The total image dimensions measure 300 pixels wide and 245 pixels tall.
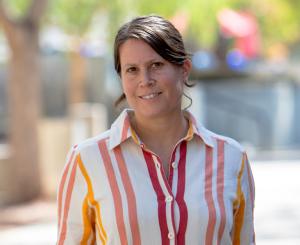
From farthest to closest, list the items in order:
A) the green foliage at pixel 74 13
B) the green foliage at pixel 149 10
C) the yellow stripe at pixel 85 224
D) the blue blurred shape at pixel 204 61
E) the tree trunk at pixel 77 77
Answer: the blue blurred shape at pixel 204 61 → the tree trunk at pixel 77 77 → the green foliage at pixel 74 13 → the green foliage at pixel 149 10 → the yellow stripe at pixel 85 224

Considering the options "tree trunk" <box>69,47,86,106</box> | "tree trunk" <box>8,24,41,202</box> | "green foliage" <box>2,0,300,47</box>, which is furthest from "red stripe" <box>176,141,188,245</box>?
"tree trunk" <box>69,47,86,106</box>

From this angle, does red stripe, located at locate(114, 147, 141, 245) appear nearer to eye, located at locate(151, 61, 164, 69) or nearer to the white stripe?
the white stripe

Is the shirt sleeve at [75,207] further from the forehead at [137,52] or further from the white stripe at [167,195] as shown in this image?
the forehead at [137,52]

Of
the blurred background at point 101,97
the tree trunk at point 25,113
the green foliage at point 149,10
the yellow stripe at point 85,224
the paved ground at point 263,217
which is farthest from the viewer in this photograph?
the green foliage at point 149,10

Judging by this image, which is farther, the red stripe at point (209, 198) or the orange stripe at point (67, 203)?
the orange stripe at point (67, 203)

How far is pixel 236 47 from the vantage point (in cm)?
2478

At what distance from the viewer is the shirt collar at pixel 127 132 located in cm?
262

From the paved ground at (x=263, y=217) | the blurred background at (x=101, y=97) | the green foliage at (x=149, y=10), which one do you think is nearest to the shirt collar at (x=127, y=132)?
the blurred background at (x=101, y=97)

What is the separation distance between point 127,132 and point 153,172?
0.17 metres

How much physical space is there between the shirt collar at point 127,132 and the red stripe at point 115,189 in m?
0.03

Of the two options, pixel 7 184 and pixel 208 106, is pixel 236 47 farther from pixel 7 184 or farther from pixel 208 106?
pixel 7 184

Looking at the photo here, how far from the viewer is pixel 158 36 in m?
2.53

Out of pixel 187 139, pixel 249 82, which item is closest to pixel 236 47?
pixel 249 82

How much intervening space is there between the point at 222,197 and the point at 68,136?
381 inches
